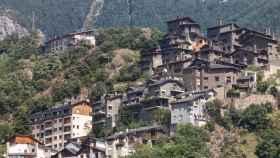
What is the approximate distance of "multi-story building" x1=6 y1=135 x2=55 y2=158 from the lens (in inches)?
3563

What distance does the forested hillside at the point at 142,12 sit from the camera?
470 ft

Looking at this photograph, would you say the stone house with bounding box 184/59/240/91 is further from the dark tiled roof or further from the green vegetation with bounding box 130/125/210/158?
the green vegetation with bounding box 130/125/210/158

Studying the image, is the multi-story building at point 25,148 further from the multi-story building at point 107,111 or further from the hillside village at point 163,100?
the multi-story building at point 107,111

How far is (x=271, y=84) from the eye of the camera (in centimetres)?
8931

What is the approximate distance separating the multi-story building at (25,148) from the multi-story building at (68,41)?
30344 mm

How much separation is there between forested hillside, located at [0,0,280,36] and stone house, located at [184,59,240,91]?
1511 inches

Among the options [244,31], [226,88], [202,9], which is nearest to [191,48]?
[244,31]

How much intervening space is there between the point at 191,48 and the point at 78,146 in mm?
23264

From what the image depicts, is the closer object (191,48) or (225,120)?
(225,120)

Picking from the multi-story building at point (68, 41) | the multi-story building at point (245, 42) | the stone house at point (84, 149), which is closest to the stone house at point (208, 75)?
the multi-story building at point (245, 42)

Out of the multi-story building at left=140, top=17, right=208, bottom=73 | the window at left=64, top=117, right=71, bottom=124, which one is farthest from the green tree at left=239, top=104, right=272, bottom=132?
the window at left=64, top=117, right=71, bottom=124

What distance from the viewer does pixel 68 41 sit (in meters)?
123

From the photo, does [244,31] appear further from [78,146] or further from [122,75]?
[78,146]

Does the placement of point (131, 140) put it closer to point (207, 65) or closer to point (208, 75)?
point (208, 75)
